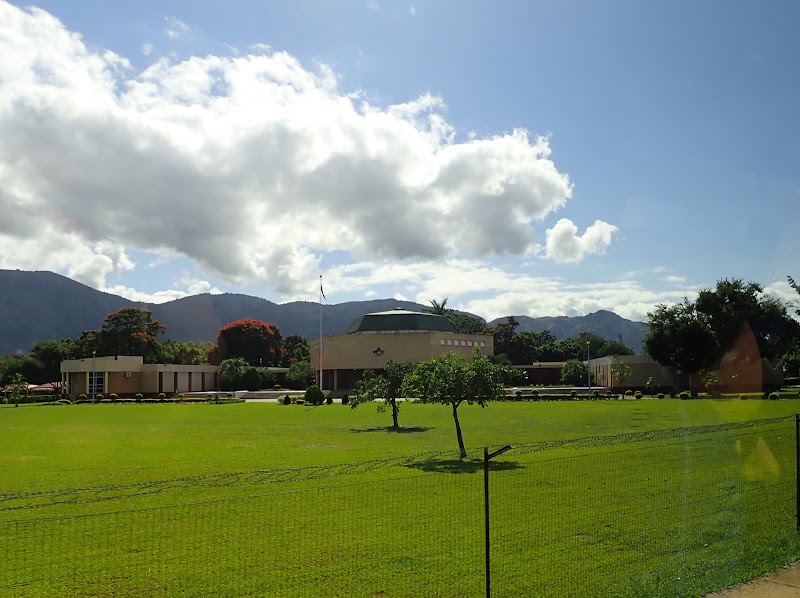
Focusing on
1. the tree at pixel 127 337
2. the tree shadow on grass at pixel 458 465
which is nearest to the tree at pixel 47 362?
the tree at pixel 127 337

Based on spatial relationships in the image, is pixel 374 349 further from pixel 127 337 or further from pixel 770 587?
pixel 770 587

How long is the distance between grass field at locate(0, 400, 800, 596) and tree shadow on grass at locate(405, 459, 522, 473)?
157 millimetres

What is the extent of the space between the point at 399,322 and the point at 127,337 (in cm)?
4262

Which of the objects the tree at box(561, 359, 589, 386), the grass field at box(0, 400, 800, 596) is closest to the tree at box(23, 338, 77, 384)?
the tree at box(561, 359, 589, 386)

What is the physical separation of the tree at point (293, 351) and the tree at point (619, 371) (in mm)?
56439

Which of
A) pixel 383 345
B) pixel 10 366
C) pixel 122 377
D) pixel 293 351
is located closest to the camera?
pixel 383 345

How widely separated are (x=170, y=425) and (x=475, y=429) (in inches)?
705

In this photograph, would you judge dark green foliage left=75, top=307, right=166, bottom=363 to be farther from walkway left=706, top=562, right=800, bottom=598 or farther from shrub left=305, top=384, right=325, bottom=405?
walkway left=706, top=562, right=800, bottom=598

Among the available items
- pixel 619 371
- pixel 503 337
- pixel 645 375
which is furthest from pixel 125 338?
pixel 645 375

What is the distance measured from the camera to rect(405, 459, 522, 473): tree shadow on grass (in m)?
18.6

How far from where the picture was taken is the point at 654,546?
9.88 m

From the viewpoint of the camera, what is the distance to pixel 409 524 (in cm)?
1182

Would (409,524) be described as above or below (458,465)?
above

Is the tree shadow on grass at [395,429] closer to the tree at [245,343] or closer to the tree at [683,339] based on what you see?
the tree at [683,339]
